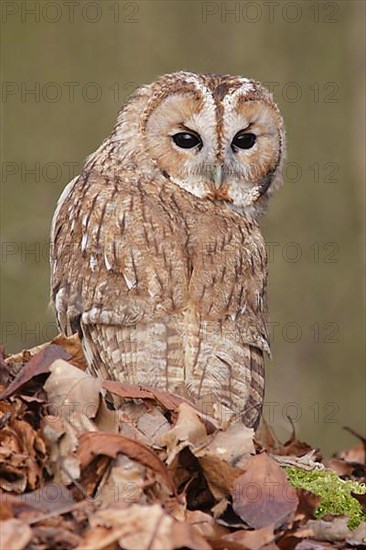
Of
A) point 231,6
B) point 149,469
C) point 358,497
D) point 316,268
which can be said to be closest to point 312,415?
point 316,268

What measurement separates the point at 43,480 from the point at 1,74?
9439 mm

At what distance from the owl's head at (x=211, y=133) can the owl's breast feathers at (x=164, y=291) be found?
7.6 inches

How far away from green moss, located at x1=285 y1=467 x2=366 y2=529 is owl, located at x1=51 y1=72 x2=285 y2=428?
0.42 m

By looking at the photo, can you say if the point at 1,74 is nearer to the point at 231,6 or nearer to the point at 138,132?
the point at 231,6

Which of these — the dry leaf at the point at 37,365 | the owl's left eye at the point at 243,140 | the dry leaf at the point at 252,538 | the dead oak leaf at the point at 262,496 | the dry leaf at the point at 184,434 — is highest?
the owl's left eye at the point at 243,140

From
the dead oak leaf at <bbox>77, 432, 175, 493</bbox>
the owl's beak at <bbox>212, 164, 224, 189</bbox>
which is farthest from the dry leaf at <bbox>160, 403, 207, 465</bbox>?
the owl's beak at <bbox>212, 164, 224, 189</bbox>

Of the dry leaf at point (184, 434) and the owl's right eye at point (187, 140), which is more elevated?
the owl's right eye at point (187, 140)

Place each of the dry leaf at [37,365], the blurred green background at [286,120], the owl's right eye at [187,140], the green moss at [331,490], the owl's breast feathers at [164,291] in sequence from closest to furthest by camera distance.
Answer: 1. the dry leaf at [37,365]
2. the green moss at [331,490]
3. the owl's breast feathers at [164,291]
4. the owl's right eye at [187,140]
5. the blurred green background at [286,120]

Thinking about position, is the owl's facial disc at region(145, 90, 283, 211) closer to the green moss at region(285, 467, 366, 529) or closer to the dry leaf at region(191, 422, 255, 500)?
the green moss at region(285, 467, 366, 529)

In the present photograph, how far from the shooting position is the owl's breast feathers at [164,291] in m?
5.37

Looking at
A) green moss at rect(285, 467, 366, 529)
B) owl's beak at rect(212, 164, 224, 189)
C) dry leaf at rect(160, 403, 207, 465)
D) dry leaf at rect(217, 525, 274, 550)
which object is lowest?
green moss at rect(285, 467, 366, 529)

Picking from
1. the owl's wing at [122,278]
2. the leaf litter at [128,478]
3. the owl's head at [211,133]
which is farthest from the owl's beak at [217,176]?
the leaf litter at [128,478]

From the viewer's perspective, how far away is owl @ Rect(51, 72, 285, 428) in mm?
5414

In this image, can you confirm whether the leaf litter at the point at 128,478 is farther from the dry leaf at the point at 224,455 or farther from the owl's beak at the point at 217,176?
the owl's beak at the point at 217,176
